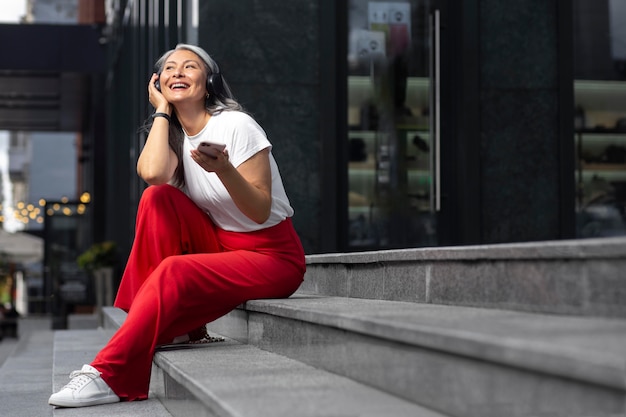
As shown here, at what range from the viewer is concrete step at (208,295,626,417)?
1.69 m

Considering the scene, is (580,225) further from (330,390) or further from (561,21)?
(330,390)

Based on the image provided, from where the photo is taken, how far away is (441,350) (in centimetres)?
218

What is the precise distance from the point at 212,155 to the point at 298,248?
866 mm

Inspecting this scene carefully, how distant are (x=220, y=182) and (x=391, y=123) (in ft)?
12.4

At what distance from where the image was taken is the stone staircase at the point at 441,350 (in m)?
1.81

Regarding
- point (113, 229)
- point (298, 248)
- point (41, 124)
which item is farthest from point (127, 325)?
point (41, 124)

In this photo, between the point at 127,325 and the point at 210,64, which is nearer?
the point at 127,325

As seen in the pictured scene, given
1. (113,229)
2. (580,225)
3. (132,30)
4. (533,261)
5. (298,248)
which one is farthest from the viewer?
(113,229)

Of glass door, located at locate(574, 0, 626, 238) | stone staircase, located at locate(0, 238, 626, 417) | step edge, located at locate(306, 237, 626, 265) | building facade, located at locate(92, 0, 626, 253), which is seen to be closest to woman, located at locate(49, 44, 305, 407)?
stone staircase, located at locate(0, 238, 626, 417)

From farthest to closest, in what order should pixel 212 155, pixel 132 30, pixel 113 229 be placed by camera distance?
pixel 113 229 → pixel 132 30 → pixel 212 155

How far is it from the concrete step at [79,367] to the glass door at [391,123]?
6.73 ft

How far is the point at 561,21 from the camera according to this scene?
24.3 feet

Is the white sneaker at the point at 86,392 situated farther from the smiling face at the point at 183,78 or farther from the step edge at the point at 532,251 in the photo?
the smiling face at the point at 183,78

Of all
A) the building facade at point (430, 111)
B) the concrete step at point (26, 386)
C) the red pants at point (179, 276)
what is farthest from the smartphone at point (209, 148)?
the building facade at point (430, 111)
